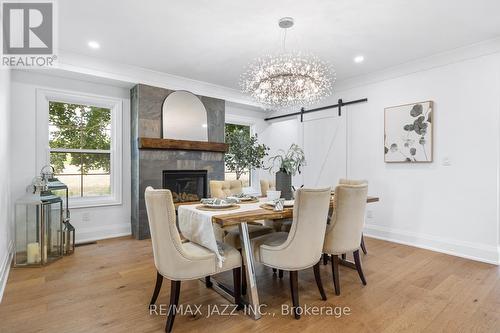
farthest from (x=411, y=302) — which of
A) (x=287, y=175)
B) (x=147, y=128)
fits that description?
(x=147, y=128)

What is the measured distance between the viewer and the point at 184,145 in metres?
4.52

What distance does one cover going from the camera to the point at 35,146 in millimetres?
3660

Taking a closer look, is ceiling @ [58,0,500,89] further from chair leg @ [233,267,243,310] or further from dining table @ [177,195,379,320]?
chair leg @ [233,267,243,310]

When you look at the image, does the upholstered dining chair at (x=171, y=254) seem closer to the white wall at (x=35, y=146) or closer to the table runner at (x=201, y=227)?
the table runner at (x=201, y=227)

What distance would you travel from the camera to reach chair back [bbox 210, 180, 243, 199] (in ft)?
11.0

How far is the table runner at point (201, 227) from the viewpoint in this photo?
2.00 meters

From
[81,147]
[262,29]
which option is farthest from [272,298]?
[81,147]

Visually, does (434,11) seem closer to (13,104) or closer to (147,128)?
(147,128)

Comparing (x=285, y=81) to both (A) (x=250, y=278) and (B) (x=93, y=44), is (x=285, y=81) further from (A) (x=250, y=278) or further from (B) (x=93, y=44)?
(B) (x=93, y=44)

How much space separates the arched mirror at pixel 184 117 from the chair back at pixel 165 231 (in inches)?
107

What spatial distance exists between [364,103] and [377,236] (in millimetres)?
2180

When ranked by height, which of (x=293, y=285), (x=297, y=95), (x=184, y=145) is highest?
(x=297, y=95)

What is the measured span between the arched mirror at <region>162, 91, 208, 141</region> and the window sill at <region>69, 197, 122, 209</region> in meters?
1.30

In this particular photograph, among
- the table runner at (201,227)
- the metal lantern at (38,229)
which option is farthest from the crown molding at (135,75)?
the table runner at (201,227)
